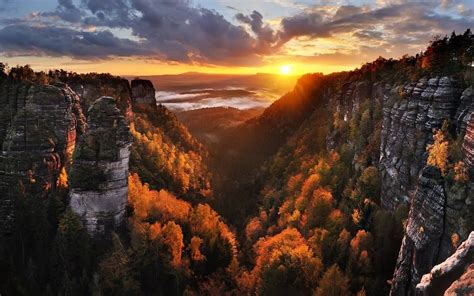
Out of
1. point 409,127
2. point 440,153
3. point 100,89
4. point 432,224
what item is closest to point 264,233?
point 409,127

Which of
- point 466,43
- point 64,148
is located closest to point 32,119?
point 64,148

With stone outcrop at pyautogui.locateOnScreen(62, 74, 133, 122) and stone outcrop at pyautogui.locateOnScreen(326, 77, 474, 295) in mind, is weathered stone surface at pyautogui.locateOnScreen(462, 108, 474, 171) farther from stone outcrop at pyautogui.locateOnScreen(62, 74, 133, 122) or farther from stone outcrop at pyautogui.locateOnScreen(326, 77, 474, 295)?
stone outcrop at pyautogui.locateOnScreen(62, 74, 133, 122)

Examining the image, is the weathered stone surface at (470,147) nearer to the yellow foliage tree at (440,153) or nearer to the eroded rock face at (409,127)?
the yellow foliage tree at (440,153)

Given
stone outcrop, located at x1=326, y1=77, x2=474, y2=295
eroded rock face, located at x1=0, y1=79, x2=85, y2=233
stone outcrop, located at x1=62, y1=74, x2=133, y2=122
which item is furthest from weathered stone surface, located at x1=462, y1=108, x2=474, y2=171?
stone outcrop, located at x1=62, y1=74, x2=133, y2=122

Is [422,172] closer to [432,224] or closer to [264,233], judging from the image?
[432,224]

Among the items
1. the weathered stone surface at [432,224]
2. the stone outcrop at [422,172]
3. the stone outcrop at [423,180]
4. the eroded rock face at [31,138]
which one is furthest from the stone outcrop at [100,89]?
the weathered stone surface at [432,224]

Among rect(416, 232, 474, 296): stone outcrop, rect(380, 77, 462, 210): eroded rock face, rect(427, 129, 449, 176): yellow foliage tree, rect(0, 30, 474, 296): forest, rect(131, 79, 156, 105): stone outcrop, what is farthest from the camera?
rect(131, 79, 156, 105): stone outcrop
